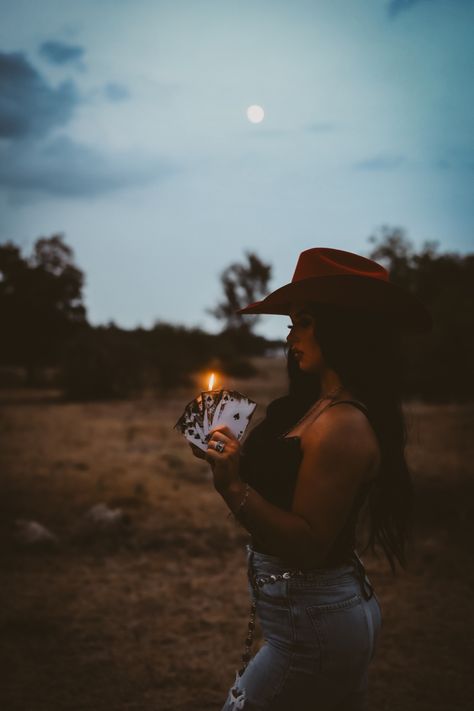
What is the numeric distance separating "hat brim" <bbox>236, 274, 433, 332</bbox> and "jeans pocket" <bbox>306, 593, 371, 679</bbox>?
970 millimetres

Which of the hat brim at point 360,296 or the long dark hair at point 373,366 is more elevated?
the hat brim at point 360,296

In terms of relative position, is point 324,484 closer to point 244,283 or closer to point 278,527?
point 278,527

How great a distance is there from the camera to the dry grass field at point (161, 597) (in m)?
4.41

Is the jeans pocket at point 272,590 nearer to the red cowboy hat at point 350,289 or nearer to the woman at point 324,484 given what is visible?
the woman at point 324,484

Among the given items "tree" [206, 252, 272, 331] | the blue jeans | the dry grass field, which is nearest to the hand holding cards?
the blue jeans

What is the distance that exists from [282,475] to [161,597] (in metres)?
4.74

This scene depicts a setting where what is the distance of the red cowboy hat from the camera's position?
201cm

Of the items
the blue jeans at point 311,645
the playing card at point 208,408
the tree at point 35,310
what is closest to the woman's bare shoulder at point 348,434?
the playing card at point 208,408

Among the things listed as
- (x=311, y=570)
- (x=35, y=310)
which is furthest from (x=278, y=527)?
(x=35, y=310)

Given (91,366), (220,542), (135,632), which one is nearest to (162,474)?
(220,542)

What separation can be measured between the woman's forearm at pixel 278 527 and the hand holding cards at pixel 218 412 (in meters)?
0.24

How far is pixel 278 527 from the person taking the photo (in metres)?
1.76

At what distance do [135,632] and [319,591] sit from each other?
3.98 m

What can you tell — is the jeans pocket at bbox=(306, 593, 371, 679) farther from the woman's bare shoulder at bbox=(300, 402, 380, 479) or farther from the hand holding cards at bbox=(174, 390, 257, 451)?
the hand holding cards at bbox=(174, 390, 257, 451)
